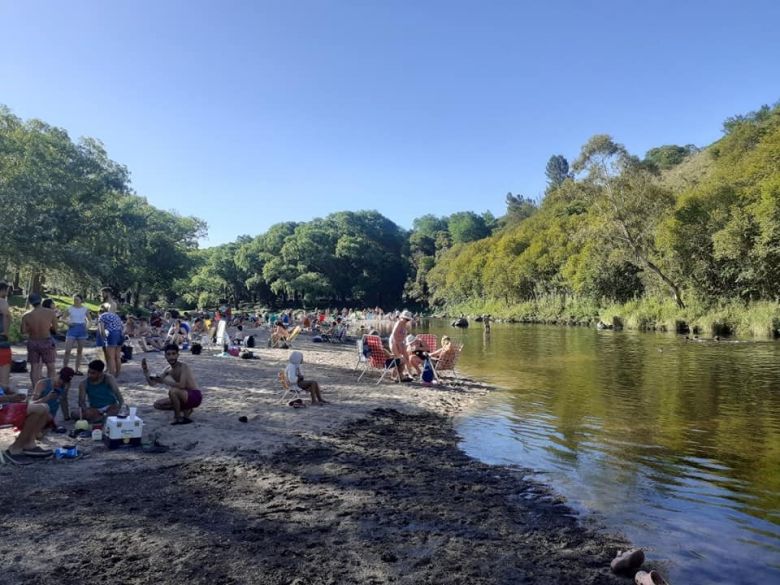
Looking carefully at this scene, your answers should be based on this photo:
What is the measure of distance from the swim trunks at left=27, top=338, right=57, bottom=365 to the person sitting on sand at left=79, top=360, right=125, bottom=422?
2.29m

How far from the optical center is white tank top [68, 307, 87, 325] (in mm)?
11207

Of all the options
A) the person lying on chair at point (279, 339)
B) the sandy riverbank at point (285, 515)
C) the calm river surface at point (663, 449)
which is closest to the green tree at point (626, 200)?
the calm river surface at point (663, 449)

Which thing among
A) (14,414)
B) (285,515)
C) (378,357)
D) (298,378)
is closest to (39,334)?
(14,414)

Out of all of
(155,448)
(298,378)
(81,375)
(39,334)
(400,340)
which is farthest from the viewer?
(400,340)

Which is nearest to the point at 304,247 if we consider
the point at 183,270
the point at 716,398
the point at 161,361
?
the point at 183,270

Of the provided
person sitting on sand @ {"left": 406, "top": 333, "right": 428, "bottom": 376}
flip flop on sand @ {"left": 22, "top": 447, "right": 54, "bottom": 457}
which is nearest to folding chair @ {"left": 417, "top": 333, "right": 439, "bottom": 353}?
person sitting on sand @ {"left": 406, "top": 333, "right": 428, "bottom": 376}

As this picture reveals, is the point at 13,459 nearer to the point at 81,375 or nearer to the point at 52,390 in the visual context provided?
the point at 52,390

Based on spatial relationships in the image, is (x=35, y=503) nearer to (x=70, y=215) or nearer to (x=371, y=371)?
(x=371, y=371)

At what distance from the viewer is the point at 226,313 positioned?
109 feet

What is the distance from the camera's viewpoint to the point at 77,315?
446 inches

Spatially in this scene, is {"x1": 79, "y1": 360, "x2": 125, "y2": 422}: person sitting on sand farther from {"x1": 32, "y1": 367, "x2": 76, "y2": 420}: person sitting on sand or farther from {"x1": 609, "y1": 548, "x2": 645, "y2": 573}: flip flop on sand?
{"x1": 609, "y1": 548, "x2": 645, "y2": 573}: flip flop on sand

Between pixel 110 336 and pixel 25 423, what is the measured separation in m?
5.29

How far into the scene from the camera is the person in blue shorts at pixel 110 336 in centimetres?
1141

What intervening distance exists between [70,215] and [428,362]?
814 inches
